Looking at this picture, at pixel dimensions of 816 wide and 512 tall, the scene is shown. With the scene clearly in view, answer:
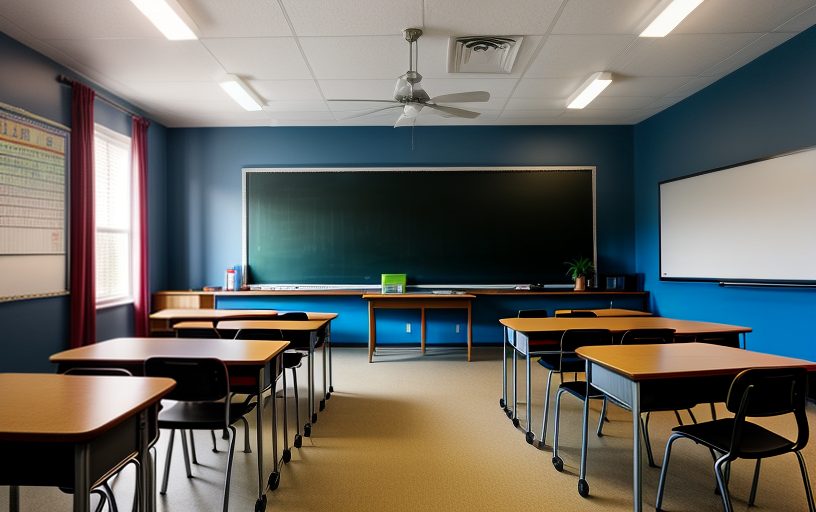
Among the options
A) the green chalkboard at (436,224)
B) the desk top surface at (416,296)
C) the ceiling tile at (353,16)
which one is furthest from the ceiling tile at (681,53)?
the desk top surface at (416,296)

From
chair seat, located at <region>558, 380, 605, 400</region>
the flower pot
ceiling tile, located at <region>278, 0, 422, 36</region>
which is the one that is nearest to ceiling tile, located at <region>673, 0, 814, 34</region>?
ceiling tile, located at <region>278, 0, 422, 36</region>

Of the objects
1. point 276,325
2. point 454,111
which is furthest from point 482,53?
point 276,325

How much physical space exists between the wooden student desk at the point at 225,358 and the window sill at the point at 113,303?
2753 mm

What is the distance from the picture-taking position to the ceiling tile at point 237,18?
340cm

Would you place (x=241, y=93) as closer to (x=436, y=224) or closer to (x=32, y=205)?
(x=32, y=205)

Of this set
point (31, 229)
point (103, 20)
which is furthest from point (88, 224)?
point (103, 20)

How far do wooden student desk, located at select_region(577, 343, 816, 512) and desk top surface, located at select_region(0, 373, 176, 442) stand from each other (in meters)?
2.11

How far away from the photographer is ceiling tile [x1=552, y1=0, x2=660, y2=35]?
11.2ft

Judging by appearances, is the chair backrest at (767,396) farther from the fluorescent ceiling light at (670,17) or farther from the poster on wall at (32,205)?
the poster on wall at (32,205)

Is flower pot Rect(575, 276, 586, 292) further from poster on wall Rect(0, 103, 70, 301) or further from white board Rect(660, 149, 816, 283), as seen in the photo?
poster on wall Rect(0, 103, 70, 301)

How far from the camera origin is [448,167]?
21.4ft

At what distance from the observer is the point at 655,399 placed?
2.15 metres

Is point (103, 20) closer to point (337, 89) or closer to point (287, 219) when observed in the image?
point (337, 89)

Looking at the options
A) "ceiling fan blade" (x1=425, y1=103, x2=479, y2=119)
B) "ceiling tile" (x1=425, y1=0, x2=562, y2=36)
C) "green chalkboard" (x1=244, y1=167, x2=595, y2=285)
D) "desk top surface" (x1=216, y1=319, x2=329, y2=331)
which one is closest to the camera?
"ceiling tile" (x1=425, y1=0, x2=562, y2=36)
